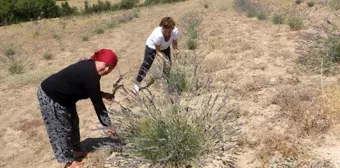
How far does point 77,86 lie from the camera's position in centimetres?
338

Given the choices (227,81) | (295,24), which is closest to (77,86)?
(227,81)

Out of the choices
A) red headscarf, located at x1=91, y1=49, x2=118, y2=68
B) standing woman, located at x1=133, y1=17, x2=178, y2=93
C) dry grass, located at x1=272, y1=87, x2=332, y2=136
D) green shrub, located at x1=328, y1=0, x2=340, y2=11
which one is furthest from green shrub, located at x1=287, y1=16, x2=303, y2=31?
red headscarf, located at x1=91, y1=49, x2=118, y2=68

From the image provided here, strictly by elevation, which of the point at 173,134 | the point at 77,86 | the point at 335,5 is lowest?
the point at 173,134

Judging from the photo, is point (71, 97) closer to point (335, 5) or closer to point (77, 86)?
point (77, 86)

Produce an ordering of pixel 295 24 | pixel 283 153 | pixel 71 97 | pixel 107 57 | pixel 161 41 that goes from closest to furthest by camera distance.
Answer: pixel 283 153, pixel 107 57, pixel 71 97, pixel 161 41, pixel 295 24

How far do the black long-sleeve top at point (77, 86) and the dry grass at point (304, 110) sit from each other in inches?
71.7

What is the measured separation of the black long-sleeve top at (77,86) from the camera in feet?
10.8

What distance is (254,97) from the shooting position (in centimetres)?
441

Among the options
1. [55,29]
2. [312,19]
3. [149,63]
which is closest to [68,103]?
[149,63]

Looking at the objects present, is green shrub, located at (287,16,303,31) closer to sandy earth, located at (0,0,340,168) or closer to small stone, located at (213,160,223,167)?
sandy earth, located at (0,0,340,168)

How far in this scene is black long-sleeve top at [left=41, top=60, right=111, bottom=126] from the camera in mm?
3289

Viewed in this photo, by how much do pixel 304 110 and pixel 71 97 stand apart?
232cm

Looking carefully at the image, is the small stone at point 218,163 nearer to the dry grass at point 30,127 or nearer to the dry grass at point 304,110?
the dry grass at point 304,110

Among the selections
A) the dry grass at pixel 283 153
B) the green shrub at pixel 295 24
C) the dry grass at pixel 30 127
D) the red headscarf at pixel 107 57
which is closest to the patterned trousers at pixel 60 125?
the red headscarf at pixel 107 57
